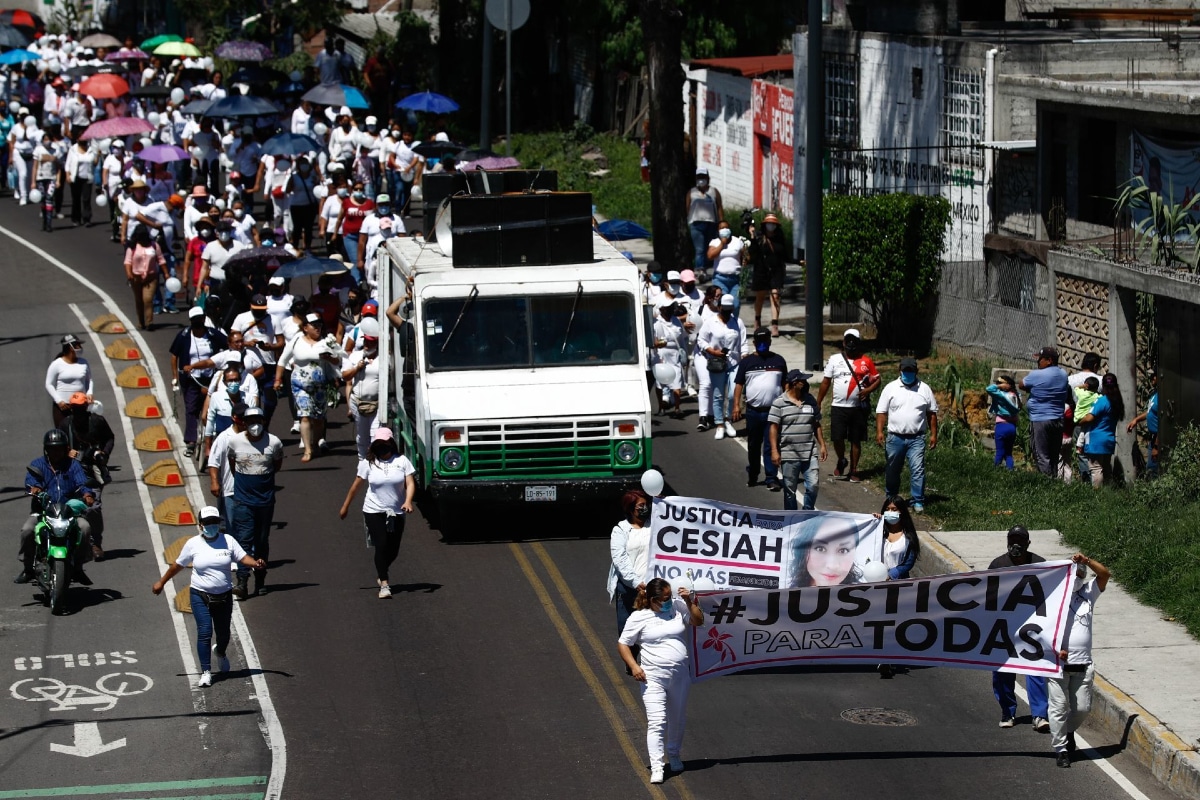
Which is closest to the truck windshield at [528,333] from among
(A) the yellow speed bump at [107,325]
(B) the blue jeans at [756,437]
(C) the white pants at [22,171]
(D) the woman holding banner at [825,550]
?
(B) the blue jeans at [756,437]

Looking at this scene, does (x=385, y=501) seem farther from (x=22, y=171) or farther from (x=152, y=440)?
(x=22, y=171)

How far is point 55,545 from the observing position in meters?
16.6

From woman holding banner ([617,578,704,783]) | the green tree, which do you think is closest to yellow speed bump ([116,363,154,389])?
the green tree

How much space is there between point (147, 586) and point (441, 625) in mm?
3368

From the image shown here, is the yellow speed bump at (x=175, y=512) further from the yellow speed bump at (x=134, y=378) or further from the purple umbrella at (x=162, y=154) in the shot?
the purple umbrella at (x=162, y=154)

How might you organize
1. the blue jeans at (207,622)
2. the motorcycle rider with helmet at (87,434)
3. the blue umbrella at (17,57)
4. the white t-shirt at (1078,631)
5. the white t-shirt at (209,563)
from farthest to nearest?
the blue umbrella at (17,57), the motorcycle rider with helmet at (87,434), the white t-shirt at (209,563), the blue jeans at (207,622), the white t-shirt at (1078,631)

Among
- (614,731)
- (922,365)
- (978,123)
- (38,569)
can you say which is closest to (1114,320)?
(922,365)

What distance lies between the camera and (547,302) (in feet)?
60.5

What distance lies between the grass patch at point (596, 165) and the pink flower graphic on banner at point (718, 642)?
24031mm

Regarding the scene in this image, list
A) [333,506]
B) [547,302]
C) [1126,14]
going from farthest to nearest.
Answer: [1126,14] < [333,506] < [547,302]

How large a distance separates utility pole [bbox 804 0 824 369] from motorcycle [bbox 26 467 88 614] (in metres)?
11.4

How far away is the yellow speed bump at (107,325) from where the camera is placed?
29.0 m

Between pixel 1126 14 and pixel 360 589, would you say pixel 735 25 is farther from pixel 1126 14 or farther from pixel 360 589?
pixel 360 589

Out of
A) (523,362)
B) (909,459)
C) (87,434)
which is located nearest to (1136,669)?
(909,459)
